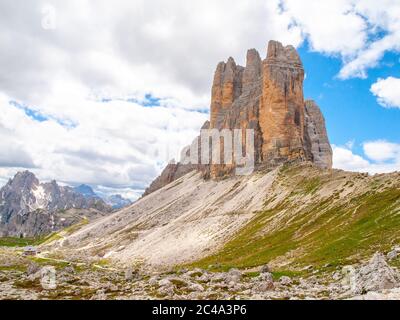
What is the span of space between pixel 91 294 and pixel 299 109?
160 metres

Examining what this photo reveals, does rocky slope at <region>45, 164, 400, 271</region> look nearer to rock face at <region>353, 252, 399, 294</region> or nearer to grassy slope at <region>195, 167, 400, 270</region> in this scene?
grassy slope at <region>195, 167, 400, 270</region>

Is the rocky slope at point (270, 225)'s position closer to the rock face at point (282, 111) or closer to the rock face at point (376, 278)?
the rock face at point (376, 278)

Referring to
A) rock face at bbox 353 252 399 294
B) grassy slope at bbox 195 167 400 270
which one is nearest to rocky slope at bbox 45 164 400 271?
grassy slope at bbox 195 167 400 270

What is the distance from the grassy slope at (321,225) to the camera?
4941 centimetres

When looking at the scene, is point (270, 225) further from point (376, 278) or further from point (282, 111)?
point (282, 111)

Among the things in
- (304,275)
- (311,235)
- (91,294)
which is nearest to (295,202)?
(311,235)

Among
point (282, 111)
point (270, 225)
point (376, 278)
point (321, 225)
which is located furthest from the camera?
point (282, 111)

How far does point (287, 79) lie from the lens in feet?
580

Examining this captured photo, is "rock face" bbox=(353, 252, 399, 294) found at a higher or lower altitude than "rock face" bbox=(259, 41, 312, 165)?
lower

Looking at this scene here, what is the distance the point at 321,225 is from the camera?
7400 cm

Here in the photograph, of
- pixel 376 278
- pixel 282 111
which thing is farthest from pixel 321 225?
pixel 282 111

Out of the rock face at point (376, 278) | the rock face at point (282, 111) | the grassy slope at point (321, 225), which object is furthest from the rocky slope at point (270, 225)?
the rock face at point (282, 111)

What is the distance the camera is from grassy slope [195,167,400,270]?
49.4m
